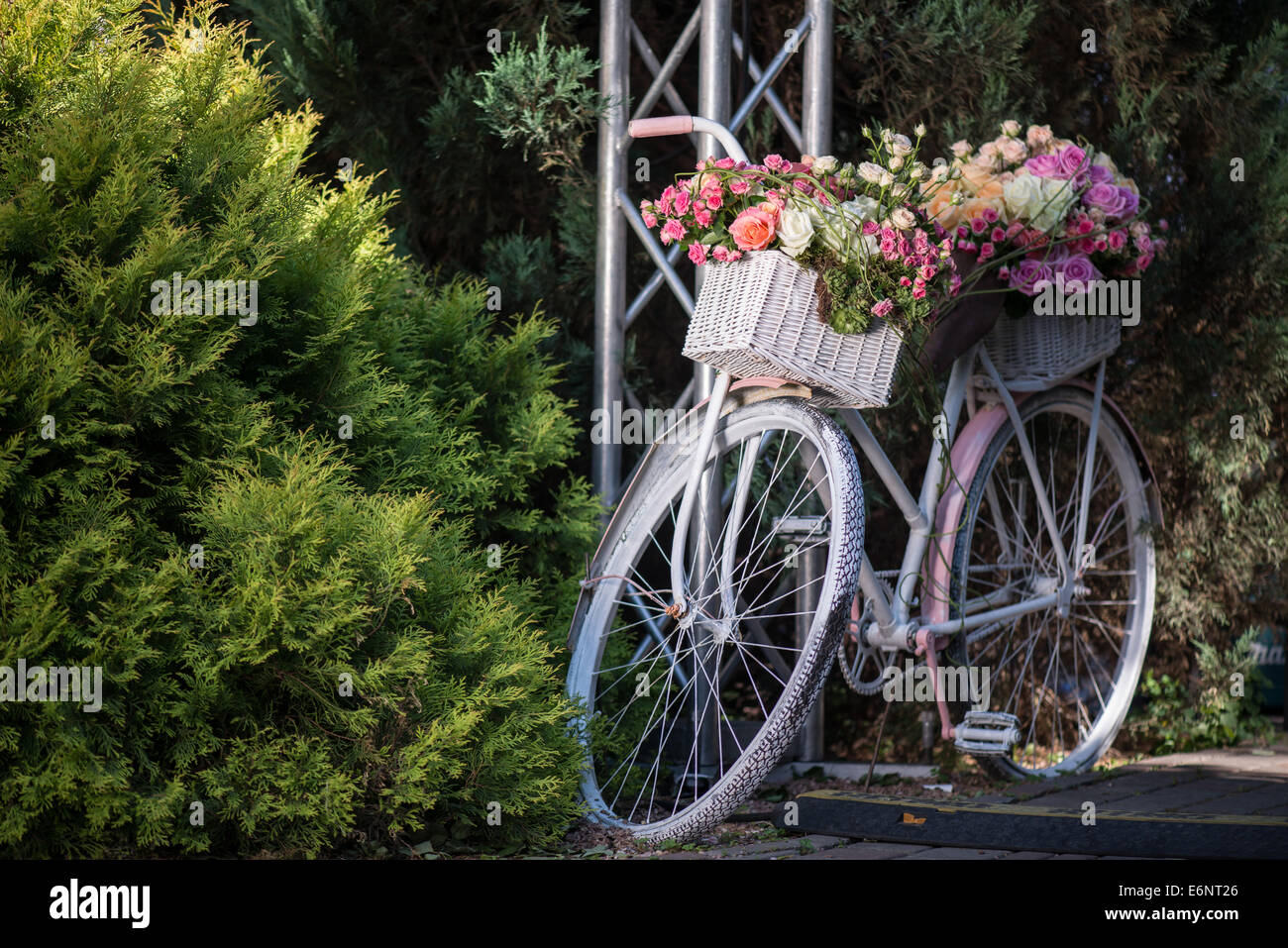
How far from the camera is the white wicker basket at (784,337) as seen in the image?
3387mm

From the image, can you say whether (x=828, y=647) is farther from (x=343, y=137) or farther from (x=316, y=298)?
(x=343, y=137)

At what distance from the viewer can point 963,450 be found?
4.30 meters

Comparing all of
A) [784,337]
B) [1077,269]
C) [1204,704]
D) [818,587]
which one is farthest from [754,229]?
[1204,704]

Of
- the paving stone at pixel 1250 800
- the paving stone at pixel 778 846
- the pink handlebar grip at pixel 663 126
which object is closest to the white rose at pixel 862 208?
the pink handlebar grip at pixel 663 126

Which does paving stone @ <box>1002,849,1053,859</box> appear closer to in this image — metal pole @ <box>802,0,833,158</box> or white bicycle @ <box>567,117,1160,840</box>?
white bicycle @ <box>567,117,1160,840</box>

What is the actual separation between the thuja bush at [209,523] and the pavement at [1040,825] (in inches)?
28.5

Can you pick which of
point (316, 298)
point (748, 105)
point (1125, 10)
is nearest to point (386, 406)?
point (316, 298)

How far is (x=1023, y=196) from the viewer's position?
13.2 ft

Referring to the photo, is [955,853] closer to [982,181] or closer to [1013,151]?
[982,181]

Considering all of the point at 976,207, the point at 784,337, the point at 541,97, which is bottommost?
the point at 784,337

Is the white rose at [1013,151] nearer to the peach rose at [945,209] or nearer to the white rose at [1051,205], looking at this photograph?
the white rose at [1051,205]

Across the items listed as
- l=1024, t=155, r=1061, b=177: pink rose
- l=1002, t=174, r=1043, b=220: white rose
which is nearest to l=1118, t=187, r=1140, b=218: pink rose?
l=1024, t=155, r=1061, b=177: pink rose

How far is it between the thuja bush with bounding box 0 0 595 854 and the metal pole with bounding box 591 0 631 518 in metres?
0.86

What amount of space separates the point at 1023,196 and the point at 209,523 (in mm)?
2627
